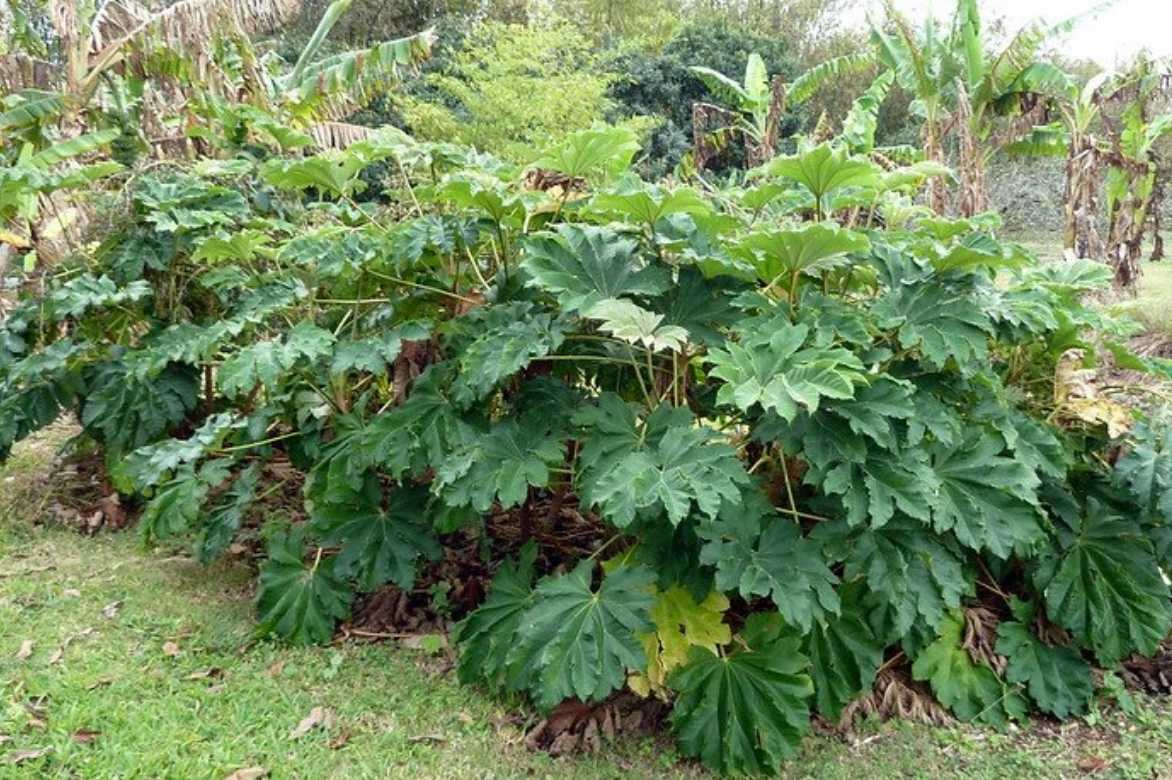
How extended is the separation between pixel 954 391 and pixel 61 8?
7542mm

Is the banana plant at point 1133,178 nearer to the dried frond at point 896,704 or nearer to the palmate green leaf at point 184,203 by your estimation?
the dried frond at point 896,704

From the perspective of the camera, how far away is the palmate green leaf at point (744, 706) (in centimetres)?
295

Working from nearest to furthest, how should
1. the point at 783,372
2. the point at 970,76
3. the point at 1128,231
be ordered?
1. the point at 783,372
2. the point at 1128,231
3. the point at 970,76

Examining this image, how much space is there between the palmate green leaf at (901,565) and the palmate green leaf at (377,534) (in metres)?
1.58

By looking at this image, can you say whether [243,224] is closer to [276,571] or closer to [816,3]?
[276,571]

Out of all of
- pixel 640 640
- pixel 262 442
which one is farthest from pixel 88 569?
pixel 640 640

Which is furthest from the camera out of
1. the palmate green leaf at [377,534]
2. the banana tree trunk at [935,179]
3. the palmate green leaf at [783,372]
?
the banana tree trunk at [935,179]

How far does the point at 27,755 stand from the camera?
9.57 feet

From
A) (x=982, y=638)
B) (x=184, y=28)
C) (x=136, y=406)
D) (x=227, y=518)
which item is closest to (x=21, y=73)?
(x=184, y=28)

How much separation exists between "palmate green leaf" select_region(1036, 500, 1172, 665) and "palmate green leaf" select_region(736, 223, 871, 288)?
1480 millimetres

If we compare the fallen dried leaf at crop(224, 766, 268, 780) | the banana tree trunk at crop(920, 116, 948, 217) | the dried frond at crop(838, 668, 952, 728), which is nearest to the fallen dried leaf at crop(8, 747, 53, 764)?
the fallen dried leaf at crop(224, 766, 268, 780)

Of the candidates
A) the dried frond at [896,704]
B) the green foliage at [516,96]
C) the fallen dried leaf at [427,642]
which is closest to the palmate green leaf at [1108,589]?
the dried frond at [896,704]

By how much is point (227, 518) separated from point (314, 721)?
1229mm

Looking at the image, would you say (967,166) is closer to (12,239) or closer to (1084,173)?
(1084,173)
